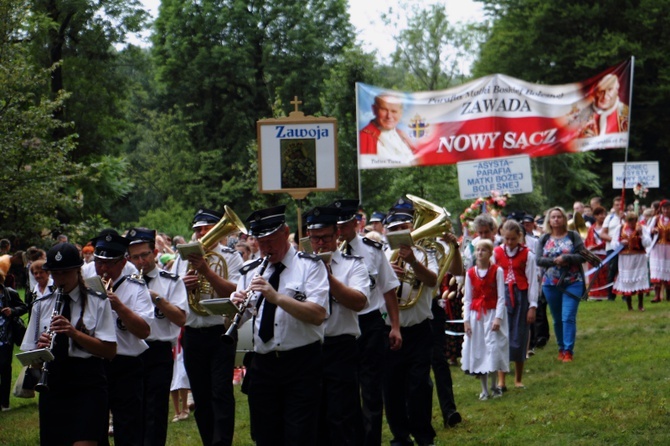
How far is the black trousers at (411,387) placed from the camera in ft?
33.1

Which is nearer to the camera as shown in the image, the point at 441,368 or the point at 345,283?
the point at 345,283

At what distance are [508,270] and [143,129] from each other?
1920 inches

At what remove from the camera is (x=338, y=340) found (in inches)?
333

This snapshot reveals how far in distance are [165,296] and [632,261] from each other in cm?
1435

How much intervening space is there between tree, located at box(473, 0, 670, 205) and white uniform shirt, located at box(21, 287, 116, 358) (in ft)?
136

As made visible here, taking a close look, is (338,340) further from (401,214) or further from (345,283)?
(401,214)

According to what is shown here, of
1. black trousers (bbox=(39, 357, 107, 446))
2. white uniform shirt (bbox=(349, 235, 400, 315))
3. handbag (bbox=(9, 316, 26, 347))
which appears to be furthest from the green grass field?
black trousers (bbox=(39, 357, 107, 446))

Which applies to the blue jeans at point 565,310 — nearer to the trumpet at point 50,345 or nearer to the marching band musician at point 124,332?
the marching band musician at point 124,332

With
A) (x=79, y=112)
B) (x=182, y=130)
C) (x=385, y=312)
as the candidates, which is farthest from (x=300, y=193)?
(x=182, y=130)

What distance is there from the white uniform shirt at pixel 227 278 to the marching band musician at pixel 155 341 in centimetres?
51

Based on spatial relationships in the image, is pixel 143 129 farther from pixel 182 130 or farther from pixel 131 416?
pixel 131 416

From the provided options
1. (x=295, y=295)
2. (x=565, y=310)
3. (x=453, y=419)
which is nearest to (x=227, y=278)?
(x=453, y=419)

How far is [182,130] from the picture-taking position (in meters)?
50.2

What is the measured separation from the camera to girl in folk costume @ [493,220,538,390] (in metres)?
13.5
